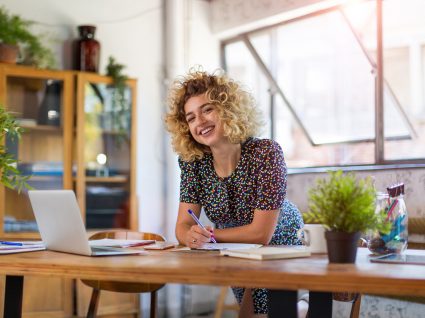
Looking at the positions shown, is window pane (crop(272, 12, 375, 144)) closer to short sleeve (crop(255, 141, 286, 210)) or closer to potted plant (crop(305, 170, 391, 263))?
short sleeve (crop(255, 141, 286, 210))

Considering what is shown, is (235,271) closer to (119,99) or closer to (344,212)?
(344,212)

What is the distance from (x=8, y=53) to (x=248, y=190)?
7.87ft

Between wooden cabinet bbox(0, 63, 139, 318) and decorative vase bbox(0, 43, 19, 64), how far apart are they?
5cm

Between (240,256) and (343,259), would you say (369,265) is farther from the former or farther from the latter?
(240,256)

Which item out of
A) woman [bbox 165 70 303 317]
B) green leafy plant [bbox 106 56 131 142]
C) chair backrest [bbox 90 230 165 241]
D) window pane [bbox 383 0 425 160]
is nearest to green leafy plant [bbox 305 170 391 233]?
woman [bbox 165 70 303 317]

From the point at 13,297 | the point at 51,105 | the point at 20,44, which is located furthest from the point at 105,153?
the point at 13,297

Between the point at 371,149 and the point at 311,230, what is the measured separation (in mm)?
2670

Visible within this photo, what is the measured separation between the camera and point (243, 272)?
1358 millimetres

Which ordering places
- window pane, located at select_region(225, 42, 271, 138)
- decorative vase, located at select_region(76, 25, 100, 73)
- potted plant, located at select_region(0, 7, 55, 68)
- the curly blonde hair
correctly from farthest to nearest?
window pane, located at select_region(225, 42, 271, 138) → decorative vase, located at select_region(76, 25, 100, 73) → potted plant, located at select_region(0, 7, 55, 68) → the curly blonde hair

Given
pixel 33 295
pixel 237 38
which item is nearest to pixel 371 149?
pixel 237 38

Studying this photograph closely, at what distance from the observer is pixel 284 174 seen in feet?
7.52

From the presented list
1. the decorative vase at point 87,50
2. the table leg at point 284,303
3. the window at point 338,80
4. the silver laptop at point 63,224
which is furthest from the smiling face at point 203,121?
the decorative vase at point 87,50

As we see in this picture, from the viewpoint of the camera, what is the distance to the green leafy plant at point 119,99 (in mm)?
4477

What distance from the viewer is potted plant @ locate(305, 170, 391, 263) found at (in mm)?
1479
